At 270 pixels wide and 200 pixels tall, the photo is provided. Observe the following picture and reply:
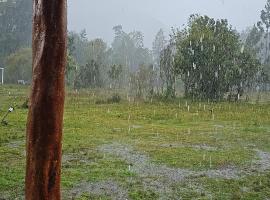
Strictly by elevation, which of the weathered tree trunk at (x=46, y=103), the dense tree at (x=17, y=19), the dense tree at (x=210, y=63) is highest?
the dense tree at (x=17, y=19)

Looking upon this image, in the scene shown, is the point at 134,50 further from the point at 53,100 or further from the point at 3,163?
the point at 53,100

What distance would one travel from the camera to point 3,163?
42.4 ft

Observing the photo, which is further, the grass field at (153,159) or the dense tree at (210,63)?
the dense tree at (210,63)

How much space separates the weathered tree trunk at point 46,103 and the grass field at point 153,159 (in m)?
7.34

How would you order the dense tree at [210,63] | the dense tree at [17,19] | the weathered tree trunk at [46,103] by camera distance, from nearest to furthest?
1. the weathered tree trunk at [46,103]
2. the dense tree at [210,63]
3. the dense tree at [17,19]

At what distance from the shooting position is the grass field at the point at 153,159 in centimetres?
1059

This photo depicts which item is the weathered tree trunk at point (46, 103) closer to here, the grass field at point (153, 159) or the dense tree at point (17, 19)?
the grass field at point (153, 159)

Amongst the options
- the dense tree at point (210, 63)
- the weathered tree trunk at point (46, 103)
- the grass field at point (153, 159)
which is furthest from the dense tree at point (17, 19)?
the weathered tree trunk at point (46, 103)

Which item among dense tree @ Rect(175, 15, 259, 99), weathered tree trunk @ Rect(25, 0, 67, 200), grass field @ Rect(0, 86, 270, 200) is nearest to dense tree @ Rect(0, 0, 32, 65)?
dense tree @ Rect(175, 15, 259, 99)

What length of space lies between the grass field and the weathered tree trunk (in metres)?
7.34

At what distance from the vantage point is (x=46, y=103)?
2.74 meters

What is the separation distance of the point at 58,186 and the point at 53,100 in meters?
0.56

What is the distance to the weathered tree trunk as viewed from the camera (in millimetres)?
2717

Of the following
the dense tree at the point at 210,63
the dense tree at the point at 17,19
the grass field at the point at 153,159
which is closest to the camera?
the grass field at the point at 153,159
